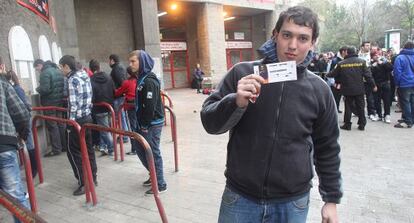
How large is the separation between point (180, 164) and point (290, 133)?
3957 millimetres

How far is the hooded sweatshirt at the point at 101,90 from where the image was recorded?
633 centimetres

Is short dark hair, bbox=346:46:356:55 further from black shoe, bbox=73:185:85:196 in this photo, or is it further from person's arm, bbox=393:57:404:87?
black shoe, bbox=73:185:85:196

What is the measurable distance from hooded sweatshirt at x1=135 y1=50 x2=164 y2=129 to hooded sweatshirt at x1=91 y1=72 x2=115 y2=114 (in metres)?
2.30

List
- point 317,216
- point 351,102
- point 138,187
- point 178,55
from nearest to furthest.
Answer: point 317,216 → point 138,187 → point 351,102 → point 178,55

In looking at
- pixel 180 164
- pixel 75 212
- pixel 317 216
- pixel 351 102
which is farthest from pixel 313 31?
pixel 351 102

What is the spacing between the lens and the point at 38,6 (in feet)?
25.6

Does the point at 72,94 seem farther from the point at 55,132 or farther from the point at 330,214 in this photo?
the point at 330,214

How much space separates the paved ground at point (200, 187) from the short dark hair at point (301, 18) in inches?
94.5

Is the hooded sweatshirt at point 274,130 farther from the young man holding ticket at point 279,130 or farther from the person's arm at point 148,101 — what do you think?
the person's arm at point 148,101

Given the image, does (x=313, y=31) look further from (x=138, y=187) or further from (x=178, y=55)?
(x=178, y=55)

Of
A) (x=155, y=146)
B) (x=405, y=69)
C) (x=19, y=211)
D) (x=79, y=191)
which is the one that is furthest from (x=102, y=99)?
(x=405, y=69)

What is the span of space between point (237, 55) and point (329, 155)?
924 inches

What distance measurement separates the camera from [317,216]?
366 cm

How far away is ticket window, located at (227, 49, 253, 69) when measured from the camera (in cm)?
2425
